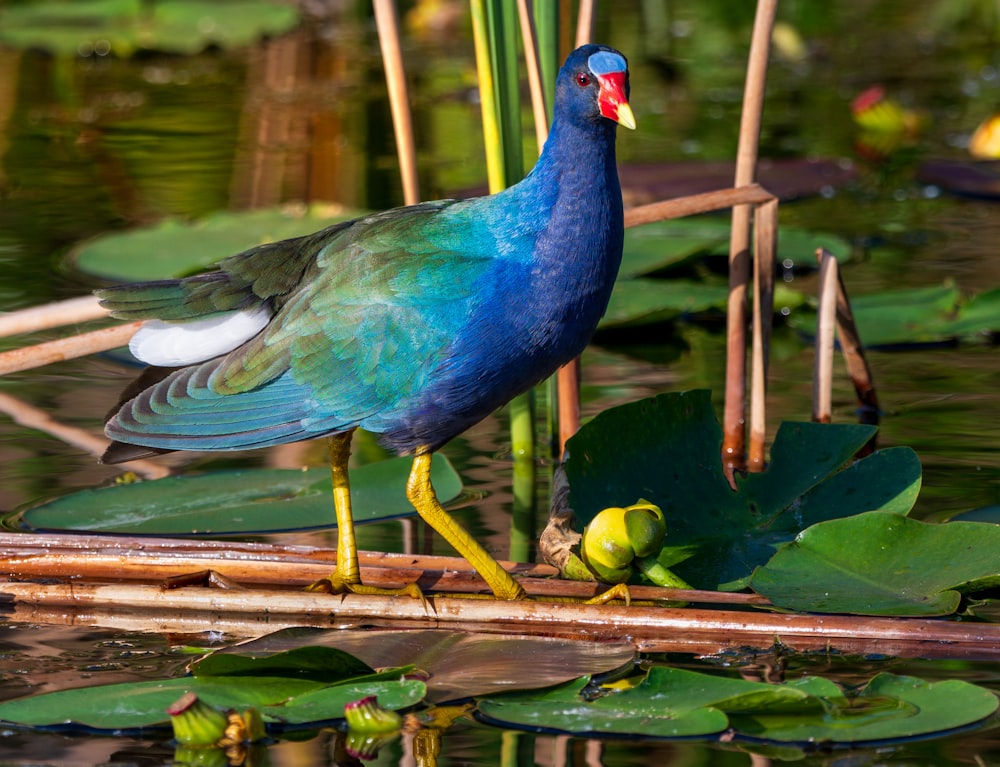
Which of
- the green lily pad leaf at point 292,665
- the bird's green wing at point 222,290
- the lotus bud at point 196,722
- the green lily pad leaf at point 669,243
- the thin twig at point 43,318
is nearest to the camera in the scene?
the lotus bud at point 196,722

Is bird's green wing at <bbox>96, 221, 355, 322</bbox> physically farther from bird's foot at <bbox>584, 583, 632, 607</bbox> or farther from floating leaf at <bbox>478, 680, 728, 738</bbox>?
floating leaf at <bbox>478, 680, 728, 738</bbox>

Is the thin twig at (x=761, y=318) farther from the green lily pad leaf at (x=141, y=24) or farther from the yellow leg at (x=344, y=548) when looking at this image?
the green lily pad leaf at (x=141, y=24)

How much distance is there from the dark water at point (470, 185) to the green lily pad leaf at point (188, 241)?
12 cm

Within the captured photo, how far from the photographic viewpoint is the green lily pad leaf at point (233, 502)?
9.93 feet

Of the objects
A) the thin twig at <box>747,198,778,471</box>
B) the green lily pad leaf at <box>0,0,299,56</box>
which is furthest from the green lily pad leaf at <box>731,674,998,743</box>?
the green lily pad leaf at <box>0,0,299,56</box>

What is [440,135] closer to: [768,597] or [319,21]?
[319,21]

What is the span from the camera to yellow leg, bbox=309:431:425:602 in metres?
2.68

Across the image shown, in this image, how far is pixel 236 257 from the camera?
9.37ft

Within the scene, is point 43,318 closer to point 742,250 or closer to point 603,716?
point 742,250

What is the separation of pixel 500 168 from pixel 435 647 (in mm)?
1198

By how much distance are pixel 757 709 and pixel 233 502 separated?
144cm

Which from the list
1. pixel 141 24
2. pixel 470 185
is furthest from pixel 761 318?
pixel 141 24

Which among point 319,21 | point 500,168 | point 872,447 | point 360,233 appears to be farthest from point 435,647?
point 319,21

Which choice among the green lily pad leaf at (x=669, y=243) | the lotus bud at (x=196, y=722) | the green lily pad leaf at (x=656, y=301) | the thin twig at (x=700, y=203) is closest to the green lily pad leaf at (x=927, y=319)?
the green lily pad leaf at (x=656, y=301)
